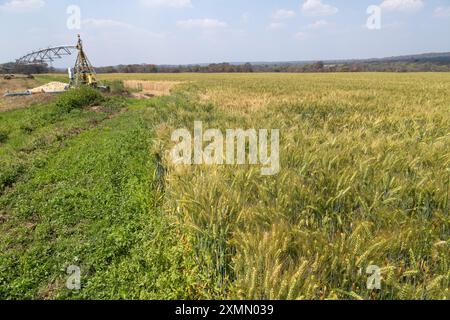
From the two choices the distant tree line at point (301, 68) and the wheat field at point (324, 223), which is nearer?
the wheat field at point (324, 223)

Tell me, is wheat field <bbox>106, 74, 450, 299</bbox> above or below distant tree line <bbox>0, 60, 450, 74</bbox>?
below

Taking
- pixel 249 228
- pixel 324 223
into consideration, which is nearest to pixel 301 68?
pixel 324 223

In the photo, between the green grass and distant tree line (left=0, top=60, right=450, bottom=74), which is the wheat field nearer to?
the green grass

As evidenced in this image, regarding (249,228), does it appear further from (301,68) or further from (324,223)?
(301,68)

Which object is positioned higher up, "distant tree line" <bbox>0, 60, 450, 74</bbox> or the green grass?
"distant tree line" <bbox>0, 60, 450, 74</bbox>

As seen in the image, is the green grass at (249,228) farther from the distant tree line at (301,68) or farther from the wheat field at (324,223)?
the distant tree line at (301,68)

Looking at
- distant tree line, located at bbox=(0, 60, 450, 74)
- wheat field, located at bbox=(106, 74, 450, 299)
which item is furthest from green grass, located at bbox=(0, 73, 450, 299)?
distant tree line, located at bbox=(0, 60, 450, 74)

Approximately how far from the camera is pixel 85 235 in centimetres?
430

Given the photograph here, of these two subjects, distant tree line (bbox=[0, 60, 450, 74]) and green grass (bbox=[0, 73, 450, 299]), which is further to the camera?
distant tree line (bbox=[0, 60, 450, 74])

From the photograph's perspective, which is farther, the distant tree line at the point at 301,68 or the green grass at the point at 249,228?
the distant tree line at the point at 301,68

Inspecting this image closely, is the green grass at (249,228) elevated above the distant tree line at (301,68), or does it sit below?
below

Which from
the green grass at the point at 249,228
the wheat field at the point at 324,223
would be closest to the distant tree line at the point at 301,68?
the green grass at the point at 249,228
